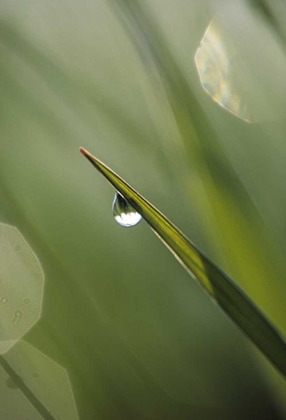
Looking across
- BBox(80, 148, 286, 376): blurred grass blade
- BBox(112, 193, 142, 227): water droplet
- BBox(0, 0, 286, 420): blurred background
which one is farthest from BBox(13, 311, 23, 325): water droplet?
BBox(80, 148, 286, 376): blurred grass blade

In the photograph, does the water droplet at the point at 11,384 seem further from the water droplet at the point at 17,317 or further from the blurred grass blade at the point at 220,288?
the blurred grass blade at the point at 220,288

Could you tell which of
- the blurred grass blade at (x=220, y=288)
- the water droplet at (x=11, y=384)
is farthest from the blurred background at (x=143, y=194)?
the blurred grass blade at (x=220, y=288)

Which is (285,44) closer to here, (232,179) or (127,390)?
(232,179)

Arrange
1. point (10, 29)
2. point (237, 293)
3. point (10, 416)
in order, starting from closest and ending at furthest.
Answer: point (237, 293), point (10, 416), point (10, 29)

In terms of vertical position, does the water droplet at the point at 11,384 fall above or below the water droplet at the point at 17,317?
below

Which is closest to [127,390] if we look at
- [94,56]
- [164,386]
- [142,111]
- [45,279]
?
[164,386]

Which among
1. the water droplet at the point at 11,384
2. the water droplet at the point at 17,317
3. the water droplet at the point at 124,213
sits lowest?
the water droplet at the point at 11,384
